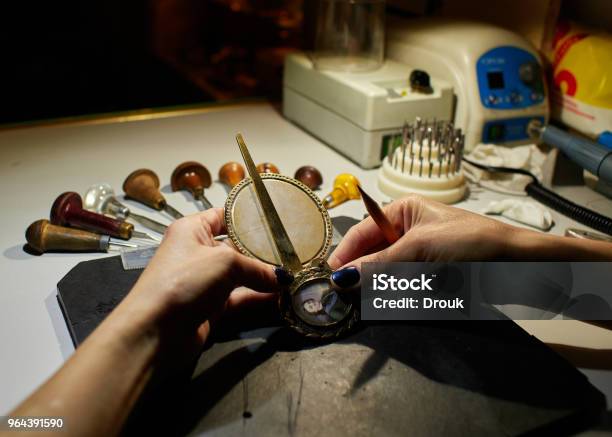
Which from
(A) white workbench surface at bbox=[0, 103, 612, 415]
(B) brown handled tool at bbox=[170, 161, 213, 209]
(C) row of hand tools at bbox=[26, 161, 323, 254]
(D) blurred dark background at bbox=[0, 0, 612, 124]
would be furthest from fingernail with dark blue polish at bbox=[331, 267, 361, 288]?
(D) blurred dark background at bbox=[0, 0, 612, 124]

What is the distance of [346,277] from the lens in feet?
2.64

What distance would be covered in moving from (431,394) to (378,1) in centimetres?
132

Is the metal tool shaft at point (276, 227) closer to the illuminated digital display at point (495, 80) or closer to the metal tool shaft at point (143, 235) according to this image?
the metal tool shaft at point (143, 235)

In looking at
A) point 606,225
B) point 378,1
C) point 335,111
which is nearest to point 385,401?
point 606,225

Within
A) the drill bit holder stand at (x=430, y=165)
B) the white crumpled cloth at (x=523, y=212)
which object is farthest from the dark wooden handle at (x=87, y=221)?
the white crumpled cloth at (x=523, y=212)

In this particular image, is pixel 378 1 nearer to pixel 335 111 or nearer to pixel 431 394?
pixel 335 111

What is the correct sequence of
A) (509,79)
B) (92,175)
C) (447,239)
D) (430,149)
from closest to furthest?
1. (447,239)
2. (430,149)
3. (92,175)
4. (509,79)

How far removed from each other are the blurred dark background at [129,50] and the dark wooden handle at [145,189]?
172cm

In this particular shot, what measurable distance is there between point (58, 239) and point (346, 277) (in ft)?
1.96

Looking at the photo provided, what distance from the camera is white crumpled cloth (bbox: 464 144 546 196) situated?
141cm

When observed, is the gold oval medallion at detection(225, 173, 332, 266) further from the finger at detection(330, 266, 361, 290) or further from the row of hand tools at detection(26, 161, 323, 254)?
the row of hand tools at detection(26, 161, 323, 254)

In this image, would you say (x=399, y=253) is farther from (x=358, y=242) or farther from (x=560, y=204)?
(x=560, y=204)

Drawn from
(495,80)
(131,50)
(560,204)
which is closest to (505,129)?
(495,80)

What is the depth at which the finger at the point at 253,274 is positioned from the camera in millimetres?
758
